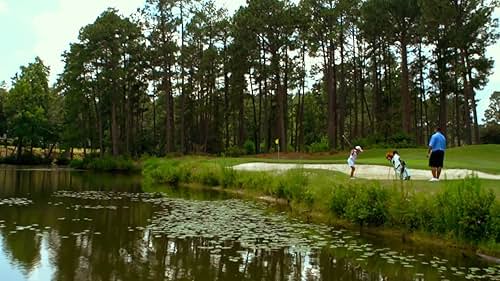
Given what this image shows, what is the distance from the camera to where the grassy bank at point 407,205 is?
1189cm

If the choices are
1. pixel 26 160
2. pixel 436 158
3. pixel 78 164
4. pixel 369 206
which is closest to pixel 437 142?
pixel 436 158

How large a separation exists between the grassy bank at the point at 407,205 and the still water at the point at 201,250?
631 millimetres

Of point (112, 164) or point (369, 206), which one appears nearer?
point (369, 206)

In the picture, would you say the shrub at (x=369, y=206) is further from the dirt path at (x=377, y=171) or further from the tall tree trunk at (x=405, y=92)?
the tall tree trunk at (x=405, y=92)

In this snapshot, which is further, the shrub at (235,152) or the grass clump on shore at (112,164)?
the grass clump on shore at (112,164)

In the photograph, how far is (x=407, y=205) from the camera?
14023 millimetres

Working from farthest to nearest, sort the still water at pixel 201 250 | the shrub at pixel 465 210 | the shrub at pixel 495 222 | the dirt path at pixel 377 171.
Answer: the dirt path at pixel 377 171, the shrub at pixel 465 210, the shrub at pixel 495 222, the still water at pixel 201 250

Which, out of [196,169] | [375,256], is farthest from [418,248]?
[196,169]

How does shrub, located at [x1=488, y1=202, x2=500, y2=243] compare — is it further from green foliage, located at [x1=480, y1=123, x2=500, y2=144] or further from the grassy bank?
green foliage, located at [x1=480, y1=123, x2=500, y2=144]

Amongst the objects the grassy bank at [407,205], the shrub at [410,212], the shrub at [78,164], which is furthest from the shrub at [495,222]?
the shrub at [78,164]

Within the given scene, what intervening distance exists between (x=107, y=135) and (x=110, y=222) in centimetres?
6212

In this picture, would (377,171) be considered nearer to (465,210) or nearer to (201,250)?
(465,210)

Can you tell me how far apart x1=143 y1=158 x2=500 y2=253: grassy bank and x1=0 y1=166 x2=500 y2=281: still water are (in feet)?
2.07

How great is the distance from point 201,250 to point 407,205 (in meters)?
5.83
